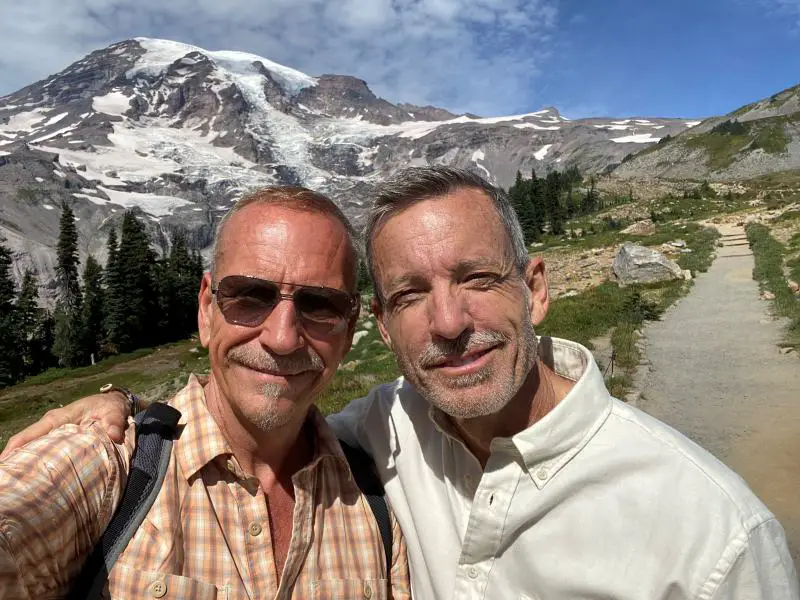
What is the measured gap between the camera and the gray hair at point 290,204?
226cm

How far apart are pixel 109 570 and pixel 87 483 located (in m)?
0.29

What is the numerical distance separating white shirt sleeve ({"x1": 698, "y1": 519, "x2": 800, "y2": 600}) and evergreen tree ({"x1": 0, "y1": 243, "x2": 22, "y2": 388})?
51.1 m

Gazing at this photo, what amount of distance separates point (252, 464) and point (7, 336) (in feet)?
172

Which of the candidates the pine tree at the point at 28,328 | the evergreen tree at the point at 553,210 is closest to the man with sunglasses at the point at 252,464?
the evergreen tree at the point at 553,210

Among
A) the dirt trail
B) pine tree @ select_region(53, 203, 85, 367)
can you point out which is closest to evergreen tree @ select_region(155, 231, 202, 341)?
pine tree @ select_region(53, 203, 85, 367)

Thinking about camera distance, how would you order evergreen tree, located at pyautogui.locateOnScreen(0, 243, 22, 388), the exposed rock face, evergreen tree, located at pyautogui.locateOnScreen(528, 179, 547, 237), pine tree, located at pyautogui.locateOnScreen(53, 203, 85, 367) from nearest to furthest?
the exposed rock face, evergreen tree, located at pyautogui.locateOnScreen(0, 243, 22, 388), pine tree, located at pyautogui.locateOnScreen(53, 203, 85, 367), evergreen tree, located at pyautogui.locateOnScreen(528, 179, 547, 237)

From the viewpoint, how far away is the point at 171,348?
46906 millimetres

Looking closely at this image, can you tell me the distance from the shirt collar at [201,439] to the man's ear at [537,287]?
115 centimetres

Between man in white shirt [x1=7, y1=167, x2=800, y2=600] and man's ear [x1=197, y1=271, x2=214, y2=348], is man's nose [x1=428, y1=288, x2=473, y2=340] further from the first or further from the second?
man's ear [x1=197, y1=271, x2=214, y2=348]

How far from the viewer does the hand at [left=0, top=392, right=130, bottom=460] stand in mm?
1818

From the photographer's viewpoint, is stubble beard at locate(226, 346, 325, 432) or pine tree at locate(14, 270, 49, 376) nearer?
stubble beard at locate(226, 346, 325, 432)

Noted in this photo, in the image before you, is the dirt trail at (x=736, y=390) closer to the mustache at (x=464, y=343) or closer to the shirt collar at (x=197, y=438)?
the mustache at (x=464, y=343)

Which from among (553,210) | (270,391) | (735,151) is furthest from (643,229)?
(735,151)

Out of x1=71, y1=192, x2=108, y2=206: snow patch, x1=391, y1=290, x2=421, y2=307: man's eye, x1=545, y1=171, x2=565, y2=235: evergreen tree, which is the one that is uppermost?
x1=71, y1=192, x2=108, y2=206: snow patch
